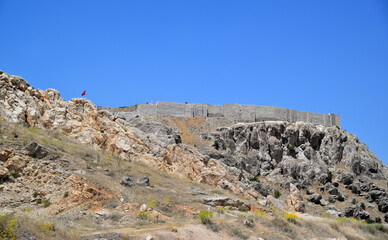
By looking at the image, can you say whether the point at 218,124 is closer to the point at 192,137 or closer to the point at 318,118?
the point at 192,137

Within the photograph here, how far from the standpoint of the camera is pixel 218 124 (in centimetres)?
6150

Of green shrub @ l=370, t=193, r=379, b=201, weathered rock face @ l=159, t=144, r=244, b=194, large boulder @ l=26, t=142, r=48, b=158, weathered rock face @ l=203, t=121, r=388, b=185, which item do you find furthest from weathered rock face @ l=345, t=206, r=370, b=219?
large boulder @ l=26, t=142, r=48, b=158

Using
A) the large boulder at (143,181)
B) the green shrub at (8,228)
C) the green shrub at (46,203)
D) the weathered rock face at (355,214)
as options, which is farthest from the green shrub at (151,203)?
the weathered rock face at (355,214)

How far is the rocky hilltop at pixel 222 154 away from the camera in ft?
72.2

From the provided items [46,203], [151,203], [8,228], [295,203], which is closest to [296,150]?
[295,203]

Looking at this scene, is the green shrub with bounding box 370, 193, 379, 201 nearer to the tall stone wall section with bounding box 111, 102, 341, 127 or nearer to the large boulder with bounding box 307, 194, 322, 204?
the large boulder with bounding box 307, 194, 322, 204

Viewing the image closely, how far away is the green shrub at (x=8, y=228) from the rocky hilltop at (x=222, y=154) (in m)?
5.34

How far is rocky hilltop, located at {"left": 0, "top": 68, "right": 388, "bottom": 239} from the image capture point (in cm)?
2202

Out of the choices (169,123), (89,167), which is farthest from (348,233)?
(169,123)

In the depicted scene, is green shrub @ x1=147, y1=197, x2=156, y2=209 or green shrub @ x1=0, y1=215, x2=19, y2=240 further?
green shrub @ x1=147, y1=197, x2=156, y2=209

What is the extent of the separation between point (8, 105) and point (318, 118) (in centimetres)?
5307

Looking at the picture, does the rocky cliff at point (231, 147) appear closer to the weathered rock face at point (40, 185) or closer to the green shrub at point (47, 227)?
the weathered rock face at point (40, 185)

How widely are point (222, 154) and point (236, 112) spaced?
50.1 ft

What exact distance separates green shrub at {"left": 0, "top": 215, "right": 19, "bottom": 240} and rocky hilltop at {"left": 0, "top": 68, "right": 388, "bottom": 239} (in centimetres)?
534
